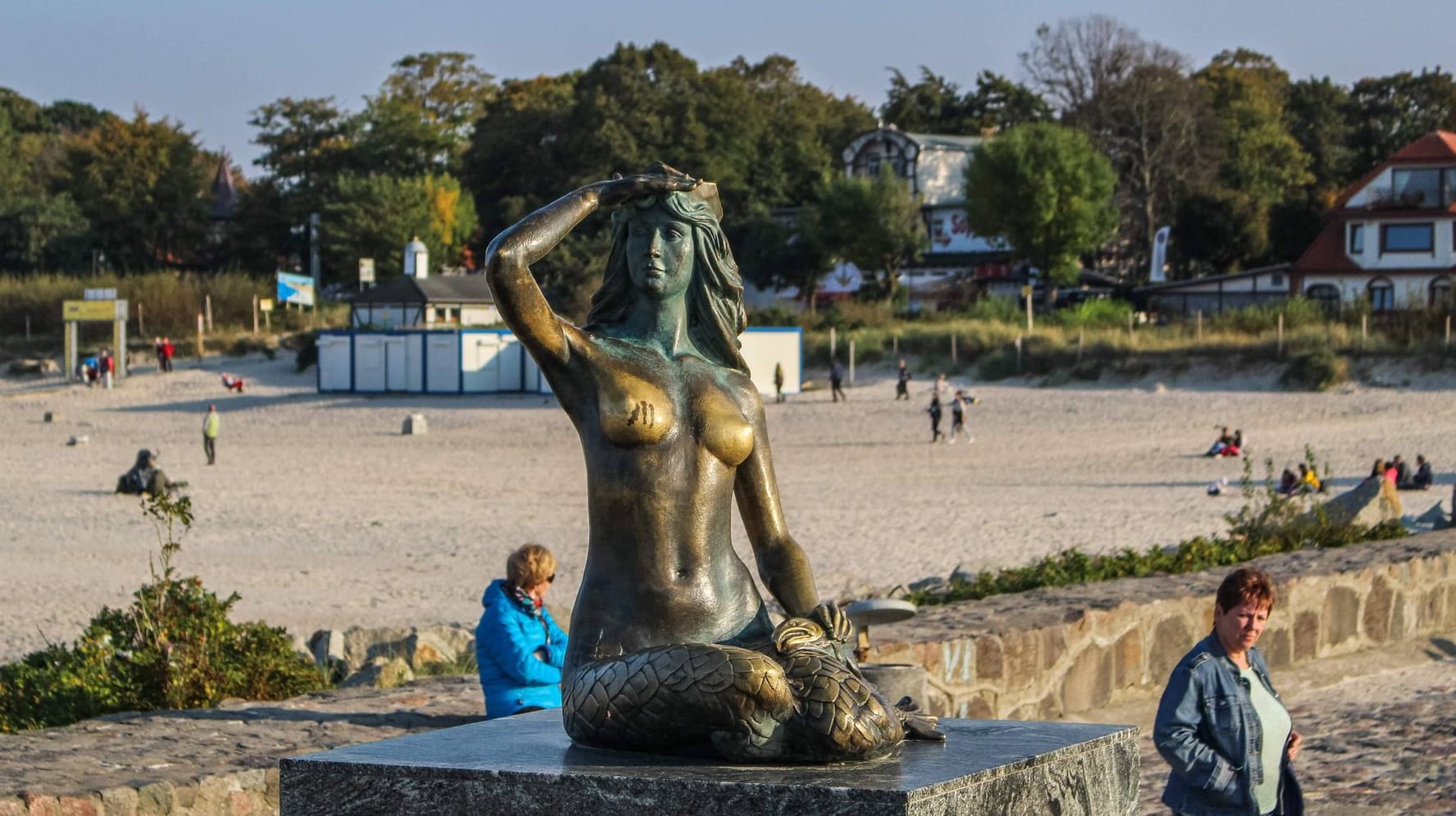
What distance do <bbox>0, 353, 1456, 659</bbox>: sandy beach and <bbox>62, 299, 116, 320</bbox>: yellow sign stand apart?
6015mm

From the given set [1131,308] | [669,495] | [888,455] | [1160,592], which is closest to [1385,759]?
[1160,592]

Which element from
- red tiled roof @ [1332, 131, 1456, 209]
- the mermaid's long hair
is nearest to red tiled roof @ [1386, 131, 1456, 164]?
red tiled roof @ [1332, 131, 1456, 209]

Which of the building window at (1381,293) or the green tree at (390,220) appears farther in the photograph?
the green tree at (390,220)

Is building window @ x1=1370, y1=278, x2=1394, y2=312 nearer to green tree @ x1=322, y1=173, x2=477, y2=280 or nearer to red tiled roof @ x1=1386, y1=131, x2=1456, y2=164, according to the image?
red tiled roof @ x1=1386, y1=131, x2=1456, y2=164

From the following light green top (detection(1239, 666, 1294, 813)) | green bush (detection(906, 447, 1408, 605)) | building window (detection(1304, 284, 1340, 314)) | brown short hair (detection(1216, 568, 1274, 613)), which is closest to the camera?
brown short hair (detection(1216, 568, 1274, 613))

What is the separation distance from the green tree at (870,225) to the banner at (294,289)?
715 inches

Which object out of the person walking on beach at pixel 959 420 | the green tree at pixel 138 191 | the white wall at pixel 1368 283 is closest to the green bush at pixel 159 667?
the person walking on beach at pixel 959 420

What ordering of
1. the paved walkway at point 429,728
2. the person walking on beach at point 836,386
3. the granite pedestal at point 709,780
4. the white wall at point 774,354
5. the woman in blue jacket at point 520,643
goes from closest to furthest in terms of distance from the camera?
the granite pedestal at point 709,780, the paved walkway at point 429,728, the woman in blue jacket at point 520,643, the person walking on beach at point 836,386, the white wall at point 774,354

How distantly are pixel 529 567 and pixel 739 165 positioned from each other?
6835 cm

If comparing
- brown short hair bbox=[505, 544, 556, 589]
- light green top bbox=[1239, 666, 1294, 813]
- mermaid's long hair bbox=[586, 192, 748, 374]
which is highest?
mermaid's long hair bbox=[586, 192, 748, 374]

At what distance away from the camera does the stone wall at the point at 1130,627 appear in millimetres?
8492

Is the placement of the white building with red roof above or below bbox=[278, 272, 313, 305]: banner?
above

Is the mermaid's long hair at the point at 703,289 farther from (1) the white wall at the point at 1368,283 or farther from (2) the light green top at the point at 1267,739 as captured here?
(1) the white wall at the point at 1368,283

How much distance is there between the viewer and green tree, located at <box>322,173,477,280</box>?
7412 cm
